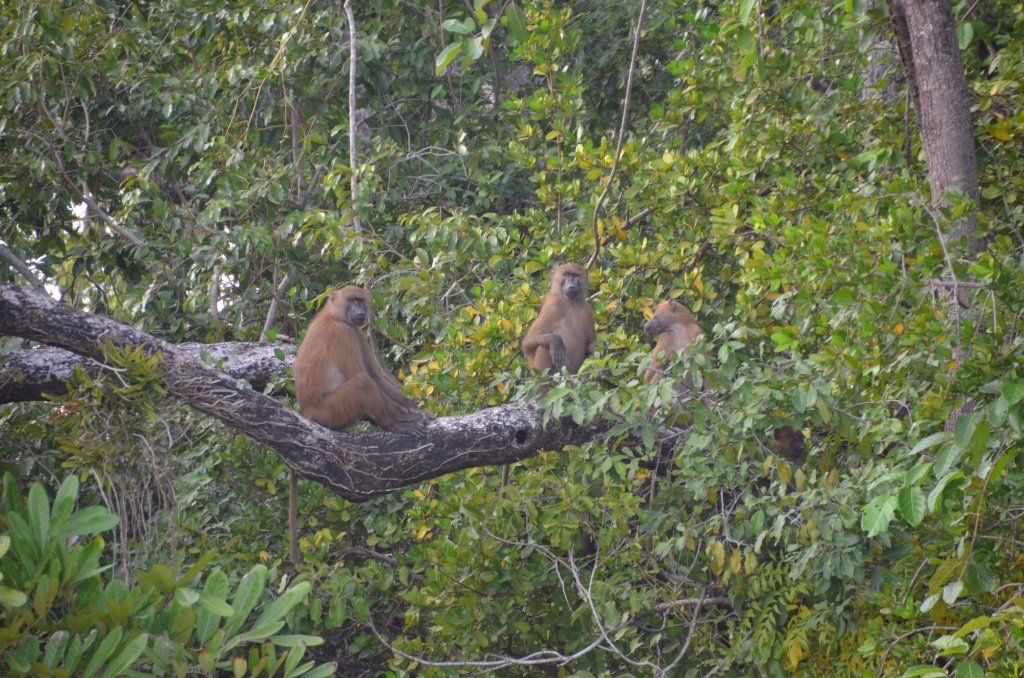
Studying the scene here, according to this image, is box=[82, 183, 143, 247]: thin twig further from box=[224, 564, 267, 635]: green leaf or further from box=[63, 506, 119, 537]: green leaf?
box=[224, 564, 267, 635]: green leaf

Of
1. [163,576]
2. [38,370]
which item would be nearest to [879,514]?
[163,576]

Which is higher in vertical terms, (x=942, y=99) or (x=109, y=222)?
(x=942, y=99)

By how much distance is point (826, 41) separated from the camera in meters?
7.20

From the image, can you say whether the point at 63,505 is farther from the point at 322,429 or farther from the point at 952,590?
the point at 952,590

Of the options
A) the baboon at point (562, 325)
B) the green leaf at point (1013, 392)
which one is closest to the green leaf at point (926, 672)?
the green leaf at point (1013, 392)

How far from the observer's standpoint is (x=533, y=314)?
24.4 ft

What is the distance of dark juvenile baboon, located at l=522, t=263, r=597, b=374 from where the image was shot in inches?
312

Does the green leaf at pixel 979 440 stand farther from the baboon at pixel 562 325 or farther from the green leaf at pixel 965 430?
the baboon at pixel 562 325

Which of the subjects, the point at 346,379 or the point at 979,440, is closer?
the point at 979,440

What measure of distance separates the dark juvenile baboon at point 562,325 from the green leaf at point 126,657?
437 centimetres

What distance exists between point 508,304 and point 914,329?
314 centimetres

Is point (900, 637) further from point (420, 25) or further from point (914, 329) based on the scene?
point (420, 25)

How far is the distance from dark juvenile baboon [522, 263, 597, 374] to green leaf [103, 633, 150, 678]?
4372 millimetres

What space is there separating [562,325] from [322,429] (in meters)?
2.80
